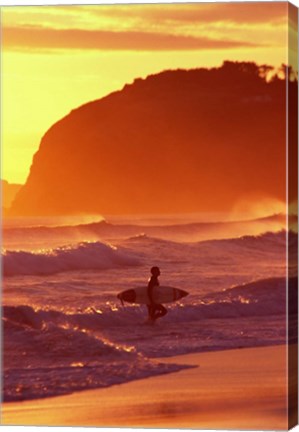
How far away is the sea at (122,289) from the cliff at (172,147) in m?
0.15

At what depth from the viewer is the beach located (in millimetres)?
12516

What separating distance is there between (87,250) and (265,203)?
120 cm

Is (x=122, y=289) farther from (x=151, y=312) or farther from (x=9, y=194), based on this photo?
(x=9, y=194)

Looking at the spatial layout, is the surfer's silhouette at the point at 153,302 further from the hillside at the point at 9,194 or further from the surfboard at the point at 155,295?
the hillside at the point at 9,194

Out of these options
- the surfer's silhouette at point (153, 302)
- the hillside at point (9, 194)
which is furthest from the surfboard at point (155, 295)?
the hillside at point (9, 194)

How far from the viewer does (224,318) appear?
1264 cm

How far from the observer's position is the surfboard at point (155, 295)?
41.7ft

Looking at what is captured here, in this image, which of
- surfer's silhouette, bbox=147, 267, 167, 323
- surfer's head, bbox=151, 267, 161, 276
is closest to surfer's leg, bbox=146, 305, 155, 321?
surfer's silhouette, bbox=147, 267, 167, 323

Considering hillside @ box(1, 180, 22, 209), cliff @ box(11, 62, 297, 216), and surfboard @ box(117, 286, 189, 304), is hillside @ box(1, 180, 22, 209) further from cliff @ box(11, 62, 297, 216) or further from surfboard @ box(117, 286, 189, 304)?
surfboard @ box(117, 286, 189, 304)

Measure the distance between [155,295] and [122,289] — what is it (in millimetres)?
217

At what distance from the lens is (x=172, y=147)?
1270cm

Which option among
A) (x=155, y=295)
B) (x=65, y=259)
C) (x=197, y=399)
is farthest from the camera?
(x=65, y=259)

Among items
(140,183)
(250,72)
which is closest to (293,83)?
(250,72)

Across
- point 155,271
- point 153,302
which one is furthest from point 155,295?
point 155,271
